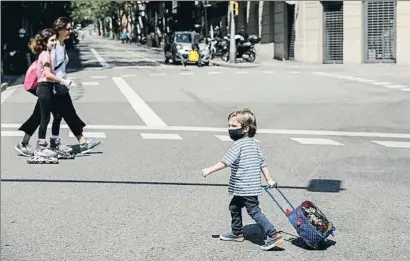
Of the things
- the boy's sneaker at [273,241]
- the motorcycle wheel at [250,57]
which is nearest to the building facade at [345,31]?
the motorcycle wheel at [250,57]

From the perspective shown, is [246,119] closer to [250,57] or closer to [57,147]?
[57,147]

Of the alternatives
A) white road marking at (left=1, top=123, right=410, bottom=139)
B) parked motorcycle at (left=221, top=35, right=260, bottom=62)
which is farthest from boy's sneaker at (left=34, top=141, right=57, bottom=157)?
parked motorcycle at (left=221, top=35, right=260, bottom=62)

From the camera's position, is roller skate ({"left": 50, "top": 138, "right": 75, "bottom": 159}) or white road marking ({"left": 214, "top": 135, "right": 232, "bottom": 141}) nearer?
roller skate ({"left": 50, "top": 138, "right": 75, "bottom": 159})

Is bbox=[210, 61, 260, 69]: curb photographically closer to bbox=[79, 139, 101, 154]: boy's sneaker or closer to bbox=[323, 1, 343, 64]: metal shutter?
bbox=[323, 1, 343, 64]: metal shutter

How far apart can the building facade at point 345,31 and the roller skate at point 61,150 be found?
77.2 ft

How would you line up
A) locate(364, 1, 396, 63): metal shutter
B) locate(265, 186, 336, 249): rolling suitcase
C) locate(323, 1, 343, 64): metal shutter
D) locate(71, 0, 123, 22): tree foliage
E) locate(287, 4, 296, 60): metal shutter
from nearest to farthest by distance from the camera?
locate(265, 186, 336, 249): rolling suitcase
locate(364, 1, 396, 63): metal shutter
locate(323, 1, 343, 64): metal shutter
locate(287, 4, 296, 60): metal shutter
locate(71, 0, 123, 22): tree foliage

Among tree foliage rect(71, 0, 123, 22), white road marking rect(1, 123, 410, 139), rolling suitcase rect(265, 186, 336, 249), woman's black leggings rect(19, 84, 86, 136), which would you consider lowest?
white road marking rect(1, 123, 410, 139)

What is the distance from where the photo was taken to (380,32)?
34344 mm

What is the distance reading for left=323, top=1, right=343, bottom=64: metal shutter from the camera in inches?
1414

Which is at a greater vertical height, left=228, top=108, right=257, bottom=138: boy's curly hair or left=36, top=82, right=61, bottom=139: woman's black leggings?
left=228, top=108, right=257, bottom=138: boy's curly hair

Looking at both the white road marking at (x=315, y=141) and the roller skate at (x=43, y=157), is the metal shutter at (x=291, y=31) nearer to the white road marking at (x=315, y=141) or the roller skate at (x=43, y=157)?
the white road marking at (x=315, y=141)

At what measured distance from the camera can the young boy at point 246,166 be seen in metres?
5.87

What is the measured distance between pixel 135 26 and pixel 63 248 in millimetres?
111938

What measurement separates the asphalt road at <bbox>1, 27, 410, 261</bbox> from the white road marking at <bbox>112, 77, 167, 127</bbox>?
60 mm
